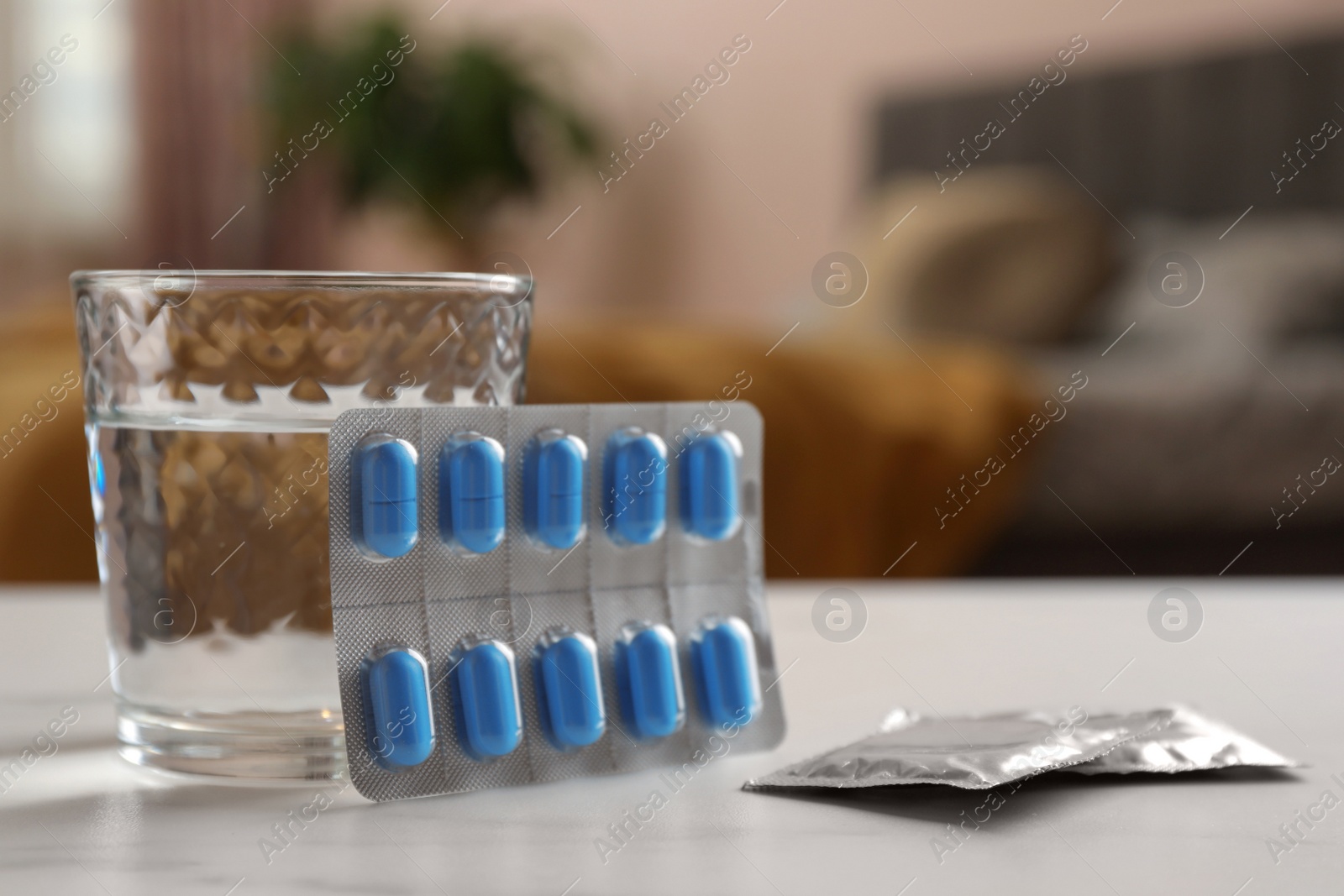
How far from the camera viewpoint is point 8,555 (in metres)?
1.36

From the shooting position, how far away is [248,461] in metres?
0.41

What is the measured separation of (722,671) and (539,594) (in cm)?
7

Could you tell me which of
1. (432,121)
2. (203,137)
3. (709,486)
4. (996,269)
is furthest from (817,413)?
(203,137)

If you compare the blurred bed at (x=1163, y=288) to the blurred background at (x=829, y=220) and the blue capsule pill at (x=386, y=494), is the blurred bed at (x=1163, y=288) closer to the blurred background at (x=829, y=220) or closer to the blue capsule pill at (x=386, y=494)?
the blurred background at (x=829, y=220)

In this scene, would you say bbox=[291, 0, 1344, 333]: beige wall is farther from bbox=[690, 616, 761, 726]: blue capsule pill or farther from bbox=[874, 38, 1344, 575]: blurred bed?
bbox=[690, 616, 761, 726]: blue capsule pill

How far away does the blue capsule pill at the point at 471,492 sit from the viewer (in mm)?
391

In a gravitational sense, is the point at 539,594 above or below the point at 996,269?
above

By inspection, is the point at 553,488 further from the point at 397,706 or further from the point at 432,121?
the point at 432,121

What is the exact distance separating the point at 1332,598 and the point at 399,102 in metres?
3.99

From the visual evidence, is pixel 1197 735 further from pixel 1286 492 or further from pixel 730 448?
pixel 1286 492

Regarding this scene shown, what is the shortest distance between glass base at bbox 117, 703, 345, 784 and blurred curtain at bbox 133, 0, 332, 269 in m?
4.78

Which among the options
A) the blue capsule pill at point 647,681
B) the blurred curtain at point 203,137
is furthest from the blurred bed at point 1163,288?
the blurred curtain at point 203,137

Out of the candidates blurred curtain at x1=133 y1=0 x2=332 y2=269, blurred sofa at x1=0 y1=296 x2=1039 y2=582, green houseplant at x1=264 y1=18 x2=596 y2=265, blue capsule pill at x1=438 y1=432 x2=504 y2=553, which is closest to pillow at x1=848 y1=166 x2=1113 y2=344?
blurred sofa at x1=0 y1=296 x2=1039 y2=582

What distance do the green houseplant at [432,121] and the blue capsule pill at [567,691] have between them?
3.99 metres
